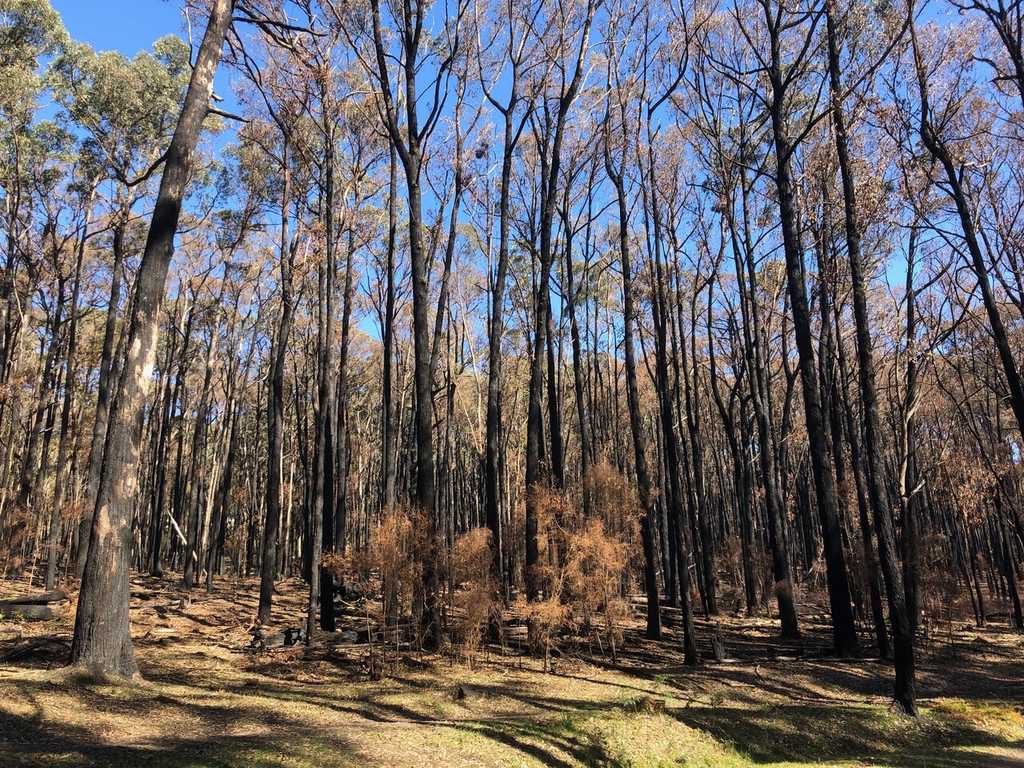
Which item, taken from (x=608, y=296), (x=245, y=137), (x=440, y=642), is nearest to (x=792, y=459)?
(x=608, y=296)

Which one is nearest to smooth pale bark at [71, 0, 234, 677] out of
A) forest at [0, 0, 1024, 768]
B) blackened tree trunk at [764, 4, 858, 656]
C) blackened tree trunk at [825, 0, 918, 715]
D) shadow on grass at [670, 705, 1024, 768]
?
forest at [0, 0, 1024, 768]

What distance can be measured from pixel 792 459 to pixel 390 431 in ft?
88.4

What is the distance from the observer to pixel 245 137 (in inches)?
690

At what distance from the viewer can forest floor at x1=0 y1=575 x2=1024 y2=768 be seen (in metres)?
5.35

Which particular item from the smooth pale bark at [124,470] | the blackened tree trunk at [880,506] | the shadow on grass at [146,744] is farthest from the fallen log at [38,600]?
the blackened tree trunk at [880,506]

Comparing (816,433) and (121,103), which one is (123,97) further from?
(816,433)

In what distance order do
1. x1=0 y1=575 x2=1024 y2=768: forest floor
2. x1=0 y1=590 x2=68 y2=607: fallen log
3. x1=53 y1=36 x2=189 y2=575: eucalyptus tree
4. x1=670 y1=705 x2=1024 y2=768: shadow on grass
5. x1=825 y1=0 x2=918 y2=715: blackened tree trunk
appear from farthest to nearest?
x1=53 y1=36 x2=189 y2=575: eucalyptus tree, x1=0 y1=590 x2=68 y2=607: fallen log, x1=825 y1=0 x2=918 y2=715: blackened tree trunk, x1=670 y1=705 x2=1024 y2=768: shadow on grass, x1=0 y1=575 x2=1024 y2=768: forest floor

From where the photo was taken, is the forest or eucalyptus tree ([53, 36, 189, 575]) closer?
the forest

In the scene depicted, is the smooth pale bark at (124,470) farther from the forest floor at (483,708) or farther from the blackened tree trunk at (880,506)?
the blackened tree trunk at (880,506)

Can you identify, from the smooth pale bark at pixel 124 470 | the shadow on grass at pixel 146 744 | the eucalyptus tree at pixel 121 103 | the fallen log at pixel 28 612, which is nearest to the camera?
the shadow on grass at pixel 146 744

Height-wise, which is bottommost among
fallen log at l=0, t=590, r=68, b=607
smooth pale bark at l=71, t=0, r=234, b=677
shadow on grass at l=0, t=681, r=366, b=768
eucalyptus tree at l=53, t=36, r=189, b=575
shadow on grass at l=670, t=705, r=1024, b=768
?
shadow on grass at l=670, t=705, r=1024, b=768

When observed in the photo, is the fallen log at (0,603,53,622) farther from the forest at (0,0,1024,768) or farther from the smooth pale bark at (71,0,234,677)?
the smooth pale bark at (71,0,234,677)

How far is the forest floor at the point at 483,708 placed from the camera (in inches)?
211

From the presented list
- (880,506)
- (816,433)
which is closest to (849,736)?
(880,506)
